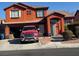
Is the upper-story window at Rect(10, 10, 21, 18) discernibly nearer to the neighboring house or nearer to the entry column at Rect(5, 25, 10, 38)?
the neighboring house

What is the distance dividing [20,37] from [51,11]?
9.08m

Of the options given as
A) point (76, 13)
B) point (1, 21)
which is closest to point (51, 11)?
point (76, 13)

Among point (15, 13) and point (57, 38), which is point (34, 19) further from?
point (57, 38)

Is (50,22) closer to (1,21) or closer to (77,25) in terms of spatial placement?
(77,25)

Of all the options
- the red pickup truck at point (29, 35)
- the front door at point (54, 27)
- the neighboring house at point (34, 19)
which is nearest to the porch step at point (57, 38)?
the neighboring house at point (34, 19)

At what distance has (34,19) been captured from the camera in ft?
122

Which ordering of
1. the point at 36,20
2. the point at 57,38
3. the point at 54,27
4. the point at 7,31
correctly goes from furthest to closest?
the point at 36,20 < the point at 7,31 < the point at 54,27 < the point at 57,38

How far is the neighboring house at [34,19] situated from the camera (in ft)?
110

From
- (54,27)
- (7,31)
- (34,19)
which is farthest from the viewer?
(34,19)

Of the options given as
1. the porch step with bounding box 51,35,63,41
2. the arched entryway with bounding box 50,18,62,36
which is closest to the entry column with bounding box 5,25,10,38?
the arched entryway with bounding box 50,18,62,36

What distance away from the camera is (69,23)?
109 ft

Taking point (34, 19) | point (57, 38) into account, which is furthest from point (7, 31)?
point (57, 38)

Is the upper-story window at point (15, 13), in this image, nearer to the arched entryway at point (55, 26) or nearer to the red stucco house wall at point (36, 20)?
the red stucco house wall at point (36, 20)

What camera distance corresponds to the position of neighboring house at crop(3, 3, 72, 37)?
110 feet
